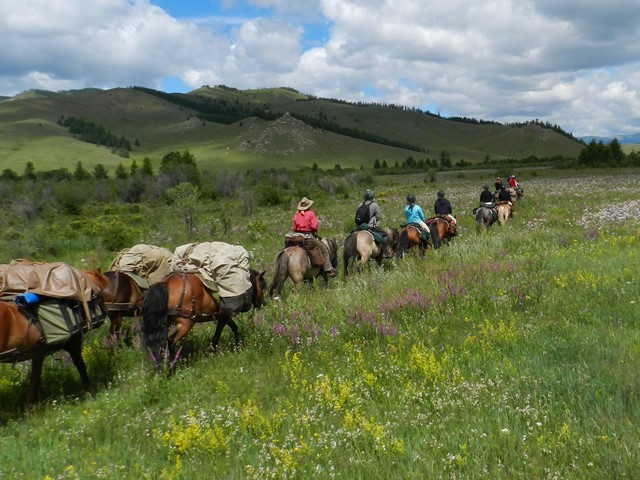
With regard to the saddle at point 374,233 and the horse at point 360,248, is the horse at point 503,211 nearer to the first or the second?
the saddle at point 374,233

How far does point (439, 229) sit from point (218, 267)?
33.3 ft

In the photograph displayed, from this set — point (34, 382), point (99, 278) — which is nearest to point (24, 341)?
point (34, 382)

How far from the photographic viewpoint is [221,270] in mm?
7809

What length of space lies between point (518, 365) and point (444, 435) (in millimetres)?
1857

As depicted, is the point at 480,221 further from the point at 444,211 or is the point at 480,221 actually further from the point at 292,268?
the point at 292,268

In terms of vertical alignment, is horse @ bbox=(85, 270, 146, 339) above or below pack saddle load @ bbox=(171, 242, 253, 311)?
below

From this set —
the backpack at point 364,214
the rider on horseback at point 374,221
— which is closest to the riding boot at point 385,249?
the rider on horseback at point 374,221

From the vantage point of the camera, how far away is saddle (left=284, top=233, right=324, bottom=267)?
447 inches

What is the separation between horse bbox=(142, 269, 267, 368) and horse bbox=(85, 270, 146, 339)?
6.42 feet

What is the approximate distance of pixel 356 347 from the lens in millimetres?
7000

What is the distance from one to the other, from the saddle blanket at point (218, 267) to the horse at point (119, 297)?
1.69m

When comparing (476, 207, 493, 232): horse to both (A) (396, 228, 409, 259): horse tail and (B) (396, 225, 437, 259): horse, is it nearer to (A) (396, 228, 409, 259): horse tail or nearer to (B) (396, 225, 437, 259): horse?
(B) (396, 225, 437, 259): horse

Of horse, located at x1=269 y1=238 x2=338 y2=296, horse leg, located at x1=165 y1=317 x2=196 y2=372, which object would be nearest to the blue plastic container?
horse leg, located at x1=165 y1=317 x2=196 y2=372

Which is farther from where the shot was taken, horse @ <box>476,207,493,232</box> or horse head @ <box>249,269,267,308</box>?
horse @ <box>476,207,493,232</box>
